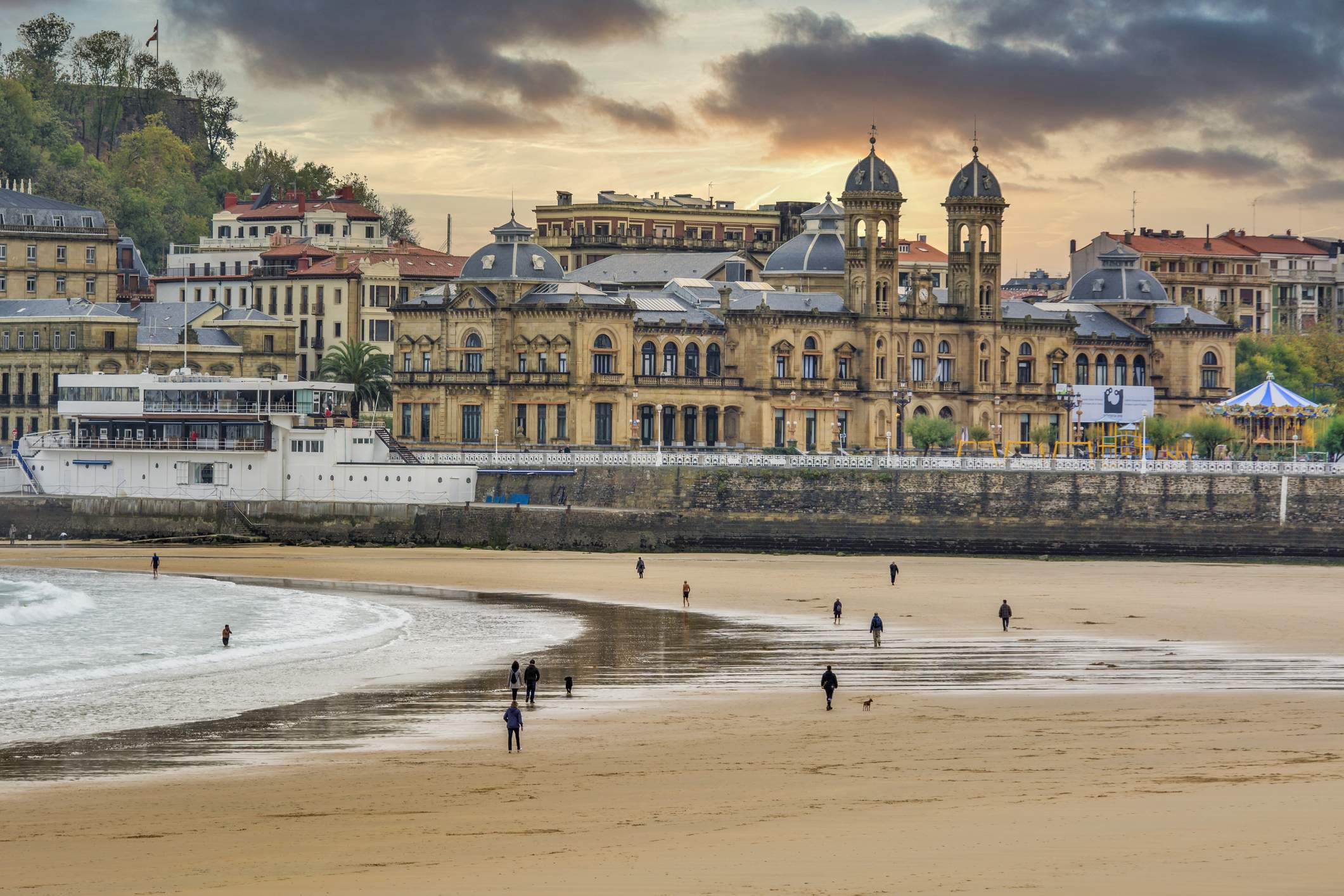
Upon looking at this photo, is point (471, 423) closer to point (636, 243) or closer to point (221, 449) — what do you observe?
point (221, 449)

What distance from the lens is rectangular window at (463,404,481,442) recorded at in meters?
123

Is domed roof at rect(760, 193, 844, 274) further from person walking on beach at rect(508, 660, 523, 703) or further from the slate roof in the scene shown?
person walking on beach at rect(508, 660, 523, 703)

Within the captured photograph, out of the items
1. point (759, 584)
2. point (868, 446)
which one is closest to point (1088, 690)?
point (759, 584)

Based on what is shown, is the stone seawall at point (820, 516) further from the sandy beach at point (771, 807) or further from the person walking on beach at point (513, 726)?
the person walking on beach at point (513, 726)

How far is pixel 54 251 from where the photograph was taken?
488ft

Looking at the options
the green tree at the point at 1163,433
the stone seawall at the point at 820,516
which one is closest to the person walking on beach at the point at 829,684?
the stone seawall at the point at 820,516

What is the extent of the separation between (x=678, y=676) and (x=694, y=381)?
246ft

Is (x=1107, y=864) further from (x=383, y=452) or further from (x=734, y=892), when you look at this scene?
(x=383, y=452)

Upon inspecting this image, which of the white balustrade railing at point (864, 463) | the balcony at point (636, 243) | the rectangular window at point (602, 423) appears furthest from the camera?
the balcony at point (636, 243)

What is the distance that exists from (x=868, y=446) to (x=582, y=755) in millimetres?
90481

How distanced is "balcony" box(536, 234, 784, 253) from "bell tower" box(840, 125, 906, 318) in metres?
30.3

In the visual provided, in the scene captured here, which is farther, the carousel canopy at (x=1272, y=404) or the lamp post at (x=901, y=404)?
the lamp post at (x=901, y=404)

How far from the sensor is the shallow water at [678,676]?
41469mm

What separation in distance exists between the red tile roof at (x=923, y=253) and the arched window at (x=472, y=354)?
2439 inches
